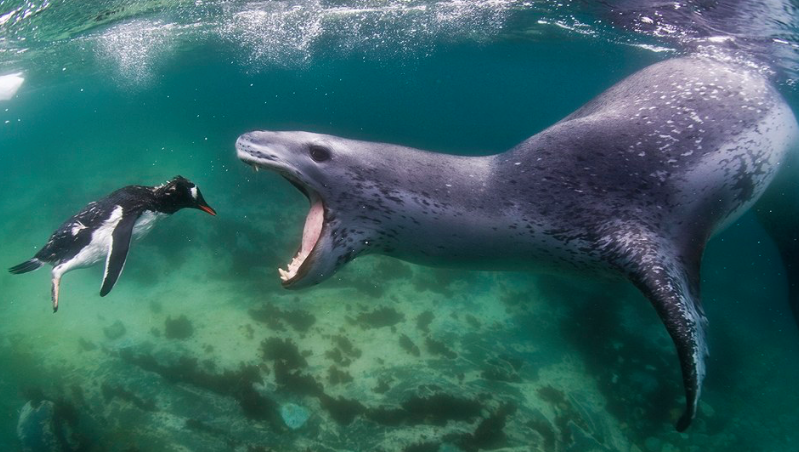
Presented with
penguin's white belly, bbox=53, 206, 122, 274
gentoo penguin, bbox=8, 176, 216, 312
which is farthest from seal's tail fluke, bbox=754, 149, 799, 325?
penguin's white belly, bbox=53, 206, 122, 274

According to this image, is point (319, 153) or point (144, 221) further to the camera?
point (144, 221)

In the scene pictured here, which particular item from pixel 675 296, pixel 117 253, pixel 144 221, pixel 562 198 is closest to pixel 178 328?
pixel 144 221

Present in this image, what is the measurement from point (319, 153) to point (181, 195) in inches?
98.0

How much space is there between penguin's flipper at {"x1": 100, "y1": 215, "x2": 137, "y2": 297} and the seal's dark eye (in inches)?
99.8

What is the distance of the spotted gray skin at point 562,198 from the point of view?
2695 millimetres

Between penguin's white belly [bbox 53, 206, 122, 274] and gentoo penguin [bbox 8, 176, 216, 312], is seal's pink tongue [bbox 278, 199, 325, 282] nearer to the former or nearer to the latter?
gentoo penguin [bbox 8, 176, 216, 312]

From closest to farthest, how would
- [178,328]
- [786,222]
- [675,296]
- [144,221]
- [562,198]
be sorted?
1. [675,296]
2. [562,198]
3. [144,221]
4. [786,222]
5. [178,328]

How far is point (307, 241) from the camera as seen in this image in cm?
300

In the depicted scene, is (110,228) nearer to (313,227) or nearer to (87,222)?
(87,222)

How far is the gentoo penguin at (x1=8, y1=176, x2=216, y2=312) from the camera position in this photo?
13.6 feet

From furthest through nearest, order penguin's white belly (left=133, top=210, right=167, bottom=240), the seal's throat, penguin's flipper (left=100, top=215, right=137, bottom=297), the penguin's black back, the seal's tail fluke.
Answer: the seal's tail fluke
penguin's white belly (left=133, top=210, right=167, bottom=240)
the penguin's black back
penguin's flipper (left=100, top=215, right=137, bottom=297)
the seal's throat

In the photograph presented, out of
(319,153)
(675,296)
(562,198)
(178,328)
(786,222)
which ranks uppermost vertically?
(319,153)

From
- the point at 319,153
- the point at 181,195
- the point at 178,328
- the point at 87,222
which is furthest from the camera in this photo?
the point at 178,328

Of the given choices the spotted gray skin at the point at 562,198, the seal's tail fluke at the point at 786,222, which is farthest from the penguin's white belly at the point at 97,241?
the seal's tail fluke at the point at 786,222
